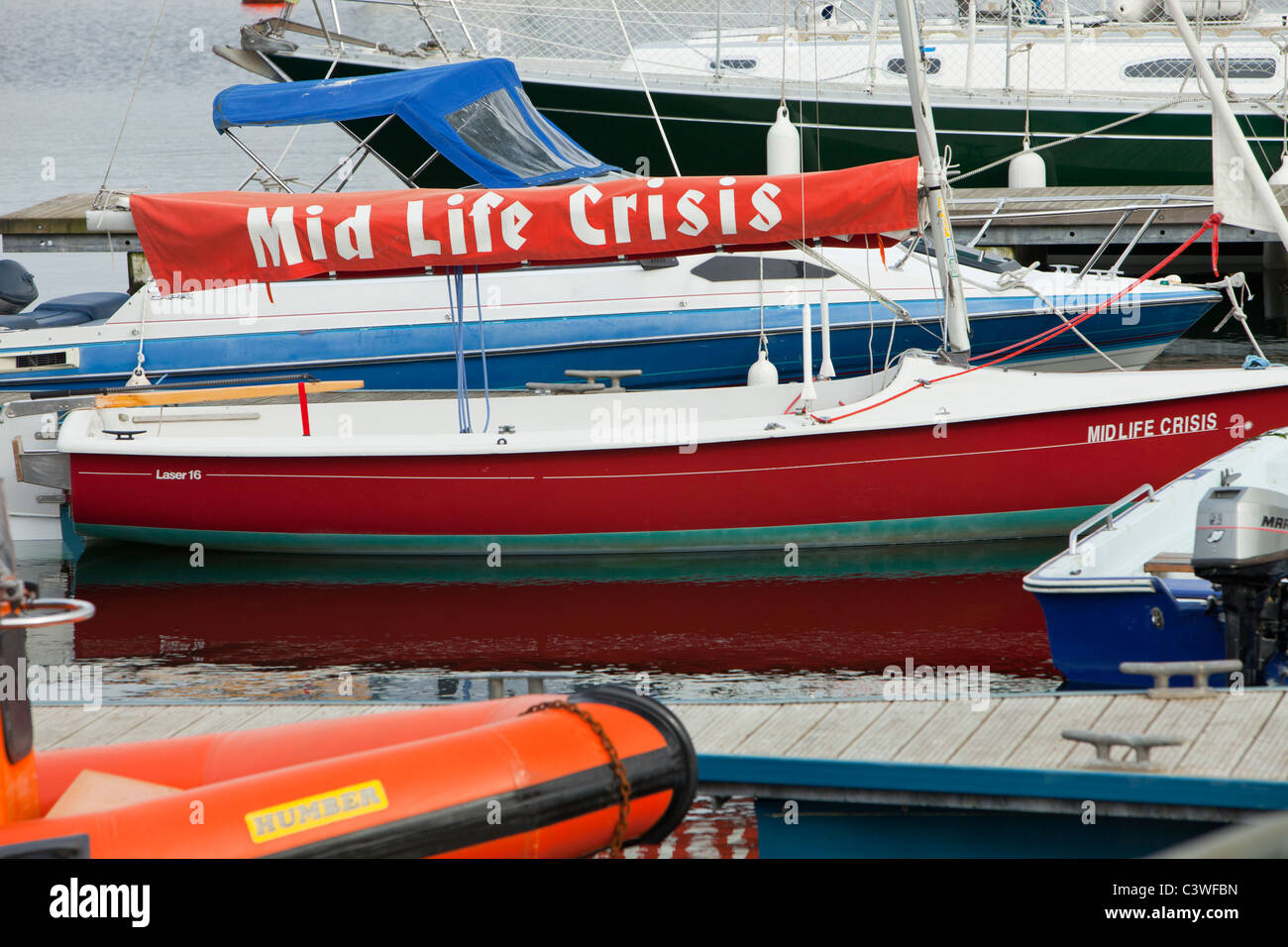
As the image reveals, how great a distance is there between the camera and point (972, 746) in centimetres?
480

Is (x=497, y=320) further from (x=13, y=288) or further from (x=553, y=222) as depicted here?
(x=13, y=288)

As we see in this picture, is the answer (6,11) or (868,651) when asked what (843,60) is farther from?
(6,11)

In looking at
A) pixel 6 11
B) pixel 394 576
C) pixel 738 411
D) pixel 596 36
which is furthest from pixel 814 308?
pixel 6 11

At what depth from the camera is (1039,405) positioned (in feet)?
29.7

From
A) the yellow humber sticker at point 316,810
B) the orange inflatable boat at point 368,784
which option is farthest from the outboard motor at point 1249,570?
the yellow humber sticker at point 316,810

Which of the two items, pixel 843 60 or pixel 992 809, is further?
pixel 843 60

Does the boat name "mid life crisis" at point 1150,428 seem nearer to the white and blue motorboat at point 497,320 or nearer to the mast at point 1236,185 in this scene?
the mast at point 1236,185

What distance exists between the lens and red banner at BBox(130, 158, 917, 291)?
28.5 feet

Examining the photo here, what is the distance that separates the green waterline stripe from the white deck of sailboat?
4.00m

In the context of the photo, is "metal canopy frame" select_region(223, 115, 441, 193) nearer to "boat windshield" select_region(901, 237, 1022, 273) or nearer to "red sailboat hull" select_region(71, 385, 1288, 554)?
"red sailboat hull" select_region(71, 385, 1288, 554)

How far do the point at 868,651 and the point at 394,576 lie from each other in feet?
10.8

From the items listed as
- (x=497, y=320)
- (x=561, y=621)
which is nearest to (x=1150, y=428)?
(x=561, y=621)

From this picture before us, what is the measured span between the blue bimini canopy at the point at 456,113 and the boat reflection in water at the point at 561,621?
3.51 meters

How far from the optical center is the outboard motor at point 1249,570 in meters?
5.77
